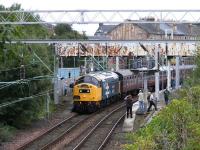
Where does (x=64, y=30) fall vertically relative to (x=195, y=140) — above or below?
above

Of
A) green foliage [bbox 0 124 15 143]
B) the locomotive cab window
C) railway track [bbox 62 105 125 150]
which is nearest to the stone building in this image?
the locomotive cab window

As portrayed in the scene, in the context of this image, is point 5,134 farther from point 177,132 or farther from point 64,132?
point 177,132

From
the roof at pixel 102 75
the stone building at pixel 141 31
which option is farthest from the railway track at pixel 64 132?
the stone building at pixel 141 31

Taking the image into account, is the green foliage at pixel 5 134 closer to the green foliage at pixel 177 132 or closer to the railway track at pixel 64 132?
the railway track at pixel 64 132

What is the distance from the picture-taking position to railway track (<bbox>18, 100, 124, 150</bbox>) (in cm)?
2238

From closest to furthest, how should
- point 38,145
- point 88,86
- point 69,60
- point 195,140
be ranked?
point 195,140 < point 38,145 < point 88,86 < point 69,60

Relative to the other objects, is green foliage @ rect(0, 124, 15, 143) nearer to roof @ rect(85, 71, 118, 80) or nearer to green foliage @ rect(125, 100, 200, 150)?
roof @ rect(85, 71, 118, 80)

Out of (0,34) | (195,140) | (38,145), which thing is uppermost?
(0,34)

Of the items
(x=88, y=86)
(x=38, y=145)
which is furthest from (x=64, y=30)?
(x=38, y=145)

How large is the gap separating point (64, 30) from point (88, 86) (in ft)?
143

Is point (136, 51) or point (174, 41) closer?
point (174, 41)

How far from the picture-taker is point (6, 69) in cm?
2636

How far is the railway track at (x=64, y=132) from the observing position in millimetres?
22375

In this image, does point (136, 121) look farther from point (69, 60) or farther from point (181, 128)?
point (69, 60)
